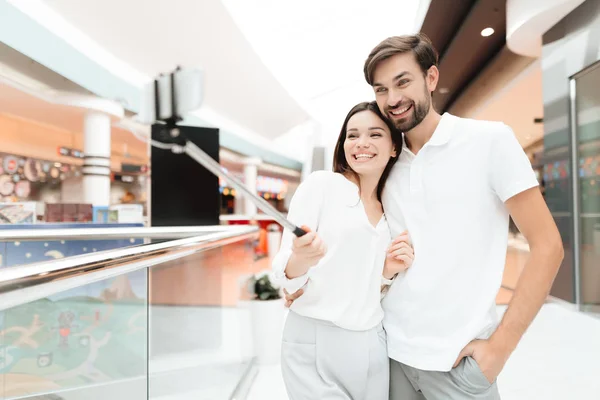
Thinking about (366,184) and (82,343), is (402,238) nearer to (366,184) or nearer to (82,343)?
(366,184)

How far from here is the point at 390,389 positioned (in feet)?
3.74

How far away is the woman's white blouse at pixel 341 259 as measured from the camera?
108 cm

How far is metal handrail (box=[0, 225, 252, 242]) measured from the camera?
1821 millimetres

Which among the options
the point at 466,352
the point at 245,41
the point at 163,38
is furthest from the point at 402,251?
the point at 245,41

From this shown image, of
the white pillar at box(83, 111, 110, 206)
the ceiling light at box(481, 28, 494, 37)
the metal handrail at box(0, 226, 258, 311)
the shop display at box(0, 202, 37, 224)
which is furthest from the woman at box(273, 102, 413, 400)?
the white pillar at box(83, 111, 110, 206)

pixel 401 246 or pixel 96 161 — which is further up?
pixel 96 161

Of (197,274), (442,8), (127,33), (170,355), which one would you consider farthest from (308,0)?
(170,355)

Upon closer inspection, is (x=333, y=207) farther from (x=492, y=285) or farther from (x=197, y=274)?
(x=197, y=274)

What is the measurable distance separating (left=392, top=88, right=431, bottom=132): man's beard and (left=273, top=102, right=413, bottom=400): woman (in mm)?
54

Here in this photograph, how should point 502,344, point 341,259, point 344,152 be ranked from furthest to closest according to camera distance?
point 344,152 → point 341,259 → point 502,344

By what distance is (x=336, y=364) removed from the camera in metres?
1.07

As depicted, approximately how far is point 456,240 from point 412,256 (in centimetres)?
12

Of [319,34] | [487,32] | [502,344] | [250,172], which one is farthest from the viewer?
[250,172]

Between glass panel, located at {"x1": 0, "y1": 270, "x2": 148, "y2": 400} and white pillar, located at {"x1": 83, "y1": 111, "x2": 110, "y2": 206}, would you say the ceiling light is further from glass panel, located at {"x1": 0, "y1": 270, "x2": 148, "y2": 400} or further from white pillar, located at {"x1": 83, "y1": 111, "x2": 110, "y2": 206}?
white pillar, located at {"x1": 83, "y1": 111, "x2": 110, "y2": 206}
